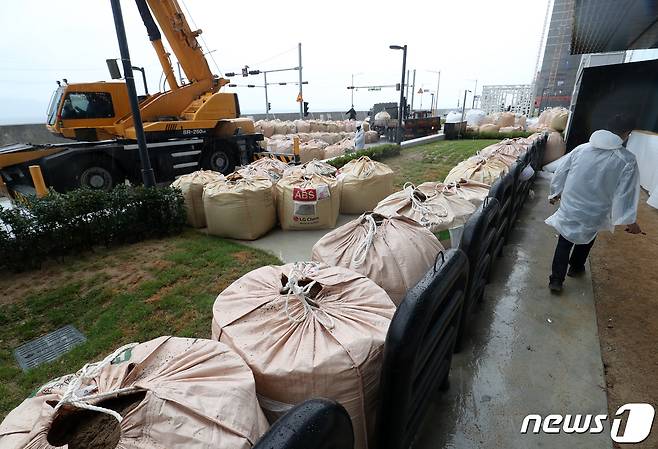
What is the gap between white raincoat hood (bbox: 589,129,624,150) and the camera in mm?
2527

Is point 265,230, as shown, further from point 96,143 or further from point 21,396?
point 96,143

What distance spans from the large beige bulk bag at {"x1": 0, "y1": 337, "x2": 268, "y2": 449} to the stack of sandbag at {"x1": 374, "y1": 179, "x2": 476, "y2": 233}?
1.75 m

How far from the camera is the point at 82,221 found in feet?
12.1

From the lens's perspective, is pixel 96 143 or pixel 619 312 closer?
pixel 619 312

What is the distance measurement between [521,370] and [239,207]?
3175mm

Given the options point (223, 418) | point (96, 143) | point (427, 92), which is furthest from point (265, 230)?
point (427, 92)

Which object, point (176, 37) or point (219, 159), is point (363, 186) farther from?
point (176, 37)

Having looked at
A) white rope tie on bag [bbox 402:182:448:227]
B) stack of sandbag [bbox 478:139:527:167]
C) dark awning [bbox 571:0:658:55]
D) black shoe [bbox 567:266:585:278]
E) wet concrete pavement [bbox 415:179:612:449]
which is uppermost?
dark awning [bbox 571:0:658:55]

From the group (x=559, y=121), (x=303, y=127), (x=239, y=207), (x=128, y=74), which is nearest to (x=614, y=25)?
(x=239, y=207)

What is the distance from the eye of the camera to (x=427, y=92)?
Answer: 40750 mm

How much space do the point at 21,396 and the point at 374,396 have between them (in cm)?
217

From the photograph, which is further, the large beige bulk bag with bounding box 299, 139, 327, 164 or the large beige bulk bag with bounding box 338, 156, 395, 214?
the large beige bulk bag with bounding box 299, 139, 327, 164

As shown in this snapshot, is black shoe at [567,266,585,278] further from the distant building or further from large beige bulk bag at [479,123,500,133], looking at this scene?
the distant building

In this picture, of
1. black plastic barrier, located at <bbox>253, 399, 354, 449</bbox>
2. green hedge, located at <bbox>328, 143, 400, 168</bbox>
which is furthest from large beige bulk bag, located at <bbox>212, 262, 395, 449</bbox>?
green hedge, located at <bbox>328, 143, 400, 168</bbox>
